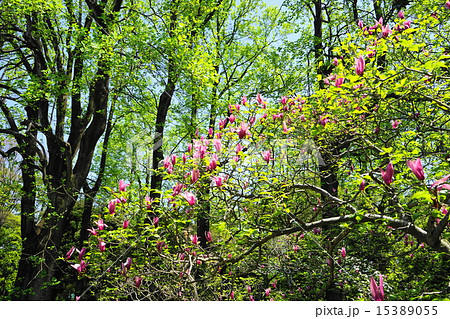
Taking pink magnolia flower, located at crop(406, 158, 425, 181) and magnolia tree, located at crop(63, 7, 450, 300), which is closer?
pink magnolia flower, located at crop(406, 158, 425, 181)

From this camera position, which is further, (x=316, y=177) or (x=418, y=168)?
(x=316, y=177)

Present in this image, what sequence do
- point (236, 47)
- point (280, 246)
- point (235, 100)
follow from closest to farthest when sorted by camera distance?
point (280, 246) < point (235, 100) < point (236, 47)

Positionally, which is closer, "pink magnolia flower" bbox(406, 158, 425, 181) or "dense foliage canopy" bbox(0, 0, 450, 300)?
"pink magnolia flower" bbox(406, 158, 425, 181)

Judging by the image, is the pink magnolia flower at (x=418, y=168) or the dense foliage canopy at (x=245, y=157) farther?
the dense foliage canopy at (x=245, y=157)

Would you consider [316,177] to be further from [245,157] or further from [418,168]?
[418,168]

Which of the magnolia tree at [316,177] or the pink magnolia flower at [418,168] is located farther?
the magnolia tree at [316,177]

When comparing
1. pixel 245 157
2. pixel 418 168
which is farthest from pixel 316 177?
pixel 418 168

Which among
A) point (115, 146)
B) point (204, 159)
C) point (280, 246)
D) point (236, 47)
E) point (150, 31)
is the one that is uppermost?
point (236, 47)

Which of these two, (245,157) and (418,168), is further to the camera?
(245,157)

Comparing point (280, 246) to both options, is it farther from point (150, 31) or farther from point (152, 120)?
point (152, 120)
